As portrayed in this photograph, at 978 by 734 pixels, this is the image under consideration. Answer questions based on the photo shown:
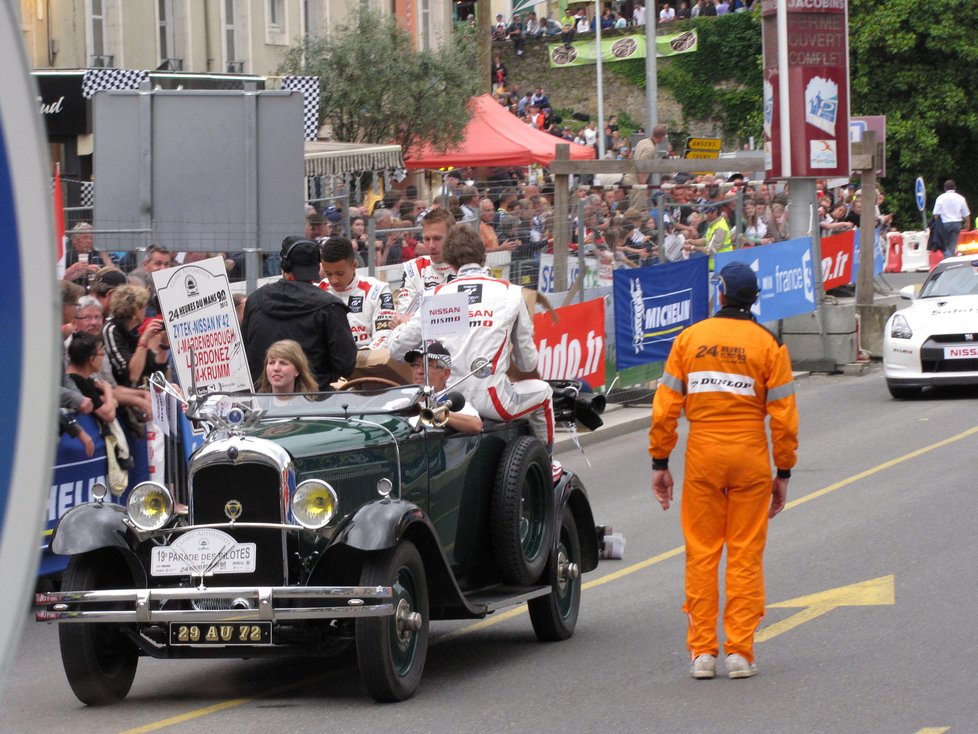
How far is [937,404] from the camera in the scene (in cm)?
1798

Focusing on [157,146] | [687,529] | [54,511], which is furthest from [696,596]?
[157,146]

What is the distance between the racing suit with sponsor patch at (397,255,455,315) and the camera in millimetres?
10297

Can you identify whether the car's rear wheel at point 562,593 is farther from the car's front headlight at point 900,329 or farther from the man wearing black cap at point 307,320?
the car's front headlight at point 900,329

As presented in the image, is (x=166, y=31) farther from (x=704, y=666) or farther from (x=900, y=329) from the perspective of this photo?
(x=704, y=666)

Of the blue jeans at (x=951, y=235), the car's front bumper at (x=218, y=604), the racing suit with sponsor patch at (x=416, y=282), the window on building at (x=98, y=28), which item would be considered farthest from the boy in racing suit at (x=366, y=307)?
the blue jeans at (x=951, y=235)

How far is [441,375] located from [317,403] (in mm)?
790

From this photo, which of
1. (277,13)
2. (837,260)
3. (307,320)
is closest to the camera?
(307,320)

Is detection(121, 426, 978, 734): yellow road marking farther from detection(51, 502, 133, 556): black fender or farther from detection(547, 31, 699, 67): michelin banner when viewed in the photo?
detection(547, 31, 699, 67): michelin banner

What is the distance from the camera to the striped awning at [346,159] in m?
25.3

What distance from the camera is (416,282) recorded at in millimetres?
10523

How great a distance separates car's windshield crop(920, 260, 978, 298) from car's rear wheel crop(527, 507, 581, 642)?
1129 cm

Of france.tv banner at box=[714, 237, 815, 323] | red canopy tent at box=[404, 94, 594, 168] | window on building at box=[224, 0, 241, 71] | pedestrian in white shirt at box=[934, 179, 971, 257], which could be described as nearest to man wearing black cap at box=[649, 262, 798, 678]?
france.tv banner at box=[714, 237, 815, 323]

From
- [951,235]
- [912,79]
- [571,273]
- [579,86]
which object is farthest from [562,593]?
[579,86]

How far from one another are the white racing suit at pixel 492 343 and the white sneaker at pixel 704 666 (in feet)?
5.18
